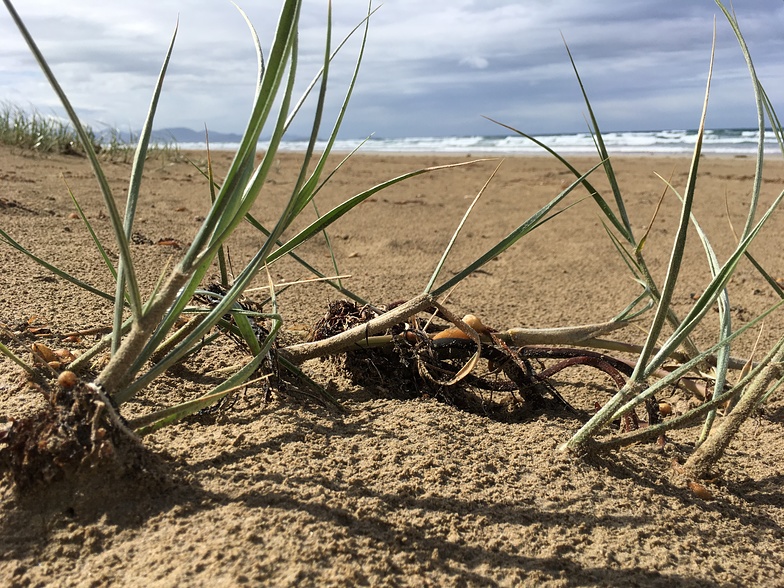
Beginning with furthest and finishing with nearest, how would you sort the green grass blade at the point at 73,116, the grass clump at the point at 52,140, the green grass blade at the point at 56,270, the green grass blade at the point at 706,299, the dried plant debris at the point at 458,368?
the grass clump at the point at 52,140 < the dried plant debris at the point at 458,368 < the green grass blade at the point at 56,270 < the green grass blade at the point at 706,299 < the green grass blade at the point at 73,116

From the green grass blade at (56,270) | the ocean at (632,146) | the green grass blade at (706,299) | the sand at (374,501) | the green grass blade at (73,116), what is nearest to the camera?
the green grass blade at (73,116)

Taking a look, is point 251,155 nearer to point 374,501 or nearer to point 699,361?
point 374,501

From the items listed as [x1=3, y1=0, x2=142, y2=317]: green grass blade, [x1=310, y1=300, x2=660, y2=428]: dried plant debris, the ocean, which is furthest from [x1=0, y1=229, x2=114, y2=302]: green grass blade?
the ocean

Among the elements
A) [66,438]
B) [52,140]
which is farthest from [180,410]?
[52,140]

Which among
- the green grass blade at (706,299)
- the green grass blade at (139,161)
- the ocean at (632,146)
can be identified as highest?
the ocean at (632,146)

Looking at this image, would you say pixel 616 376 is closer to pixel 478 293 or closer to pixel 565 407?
pixel 565 407

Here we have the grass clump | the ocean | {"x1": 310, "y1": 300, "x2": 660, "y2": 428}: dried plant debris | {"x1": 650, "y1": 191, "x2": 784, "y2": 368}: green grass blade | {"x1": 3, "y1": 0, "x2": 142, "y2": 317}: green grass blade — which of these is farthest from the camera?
the ocean

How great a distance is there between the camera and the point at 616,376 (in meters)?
1.07

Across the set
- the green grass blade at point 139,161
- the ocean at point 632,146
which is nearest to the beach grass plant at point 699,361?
the green grass blade at point 139,161

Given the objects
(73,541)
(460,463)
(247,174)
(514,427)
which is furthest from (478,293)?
(73,541)

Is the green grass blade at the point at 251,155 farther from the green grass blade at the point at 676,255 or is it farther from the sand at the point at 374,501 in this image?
the green grass blade at the point at 676,255

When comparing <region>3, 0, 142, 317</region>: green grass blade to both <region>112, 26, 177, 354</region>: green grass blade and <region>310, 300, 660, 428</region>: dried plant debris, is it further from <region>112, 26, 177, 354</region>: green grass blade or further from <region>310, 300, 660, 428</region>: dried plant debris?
<region>310, 300, 660, 428</region>: dried plant debris

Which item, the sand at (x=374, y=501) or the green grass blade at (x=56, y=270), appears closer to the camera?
the sand at (x=374, y=501)

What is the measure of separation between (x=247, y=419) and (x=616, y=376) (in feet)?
1.92
